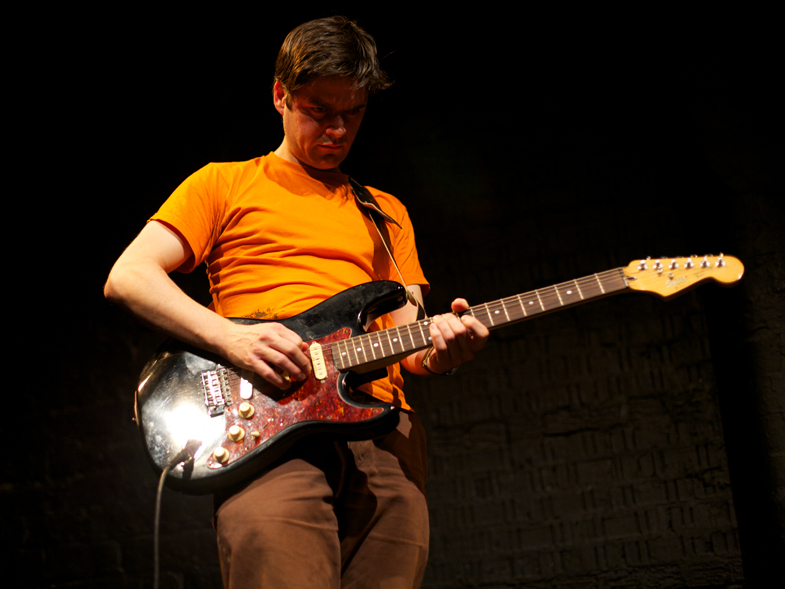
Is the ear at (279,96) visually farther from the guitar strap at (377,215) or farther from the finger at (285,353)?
the finger at (285,353)

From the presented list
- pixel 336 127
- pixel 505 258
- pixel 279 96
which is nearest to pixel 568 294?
pixel 336 127

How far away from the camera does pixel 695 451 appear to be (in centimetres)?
241

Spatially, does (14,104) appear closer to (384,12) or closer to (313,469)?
(384,12)

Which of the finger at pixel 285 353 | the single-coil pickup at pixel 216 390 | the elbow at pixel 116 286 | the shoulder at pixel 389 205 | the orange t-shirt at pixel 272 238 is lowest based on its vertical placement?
the single-coil pickup at pixel 216 390

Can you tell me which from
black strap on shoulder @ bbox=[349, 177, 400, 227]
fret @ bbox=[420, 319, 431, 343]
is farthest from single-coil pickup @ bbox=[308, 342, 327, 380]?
black strap on shoulder @ bbox=[349, 177, 400, 227]

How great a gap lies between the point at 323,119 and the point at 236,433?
0.95 meters

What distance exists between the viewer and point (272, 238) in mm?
1582

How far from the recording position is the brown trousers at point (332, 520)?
47.2 inches

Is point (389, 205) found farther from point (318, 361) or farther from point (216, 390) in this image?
point (216, 390)

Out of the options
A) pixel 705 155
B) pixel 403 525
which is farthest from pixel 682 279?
pixel 705 155

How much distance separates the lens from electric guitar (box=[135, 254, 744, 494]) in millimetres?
1302

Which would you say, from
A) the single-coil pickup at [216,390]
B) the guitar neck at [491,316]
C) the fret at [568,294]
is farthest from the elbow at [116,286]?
the fret at [568,294]

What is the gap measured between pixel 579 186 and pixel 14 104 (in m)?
2.86

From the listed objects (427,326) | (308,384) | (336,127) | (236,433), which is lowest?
(236,433)
